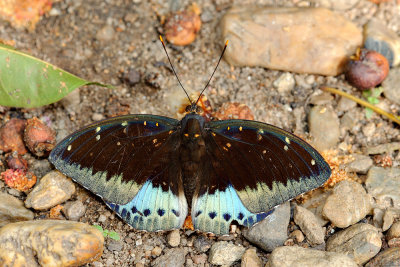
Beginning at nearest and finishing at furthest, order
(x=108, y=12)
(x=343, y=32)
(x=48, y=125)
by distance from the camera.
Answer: (x=48, y=125)
(x=343, y=32)
(x=108, y=12)

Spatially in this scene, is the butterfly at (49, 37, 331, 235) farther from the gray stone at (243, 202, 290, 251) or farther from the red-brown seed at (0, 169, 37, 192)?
the red-brown seed at (0, 169, 37, 192)

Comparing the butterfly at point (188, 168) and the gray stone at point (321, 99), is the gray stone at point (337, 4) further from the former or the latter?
the butterfly at point (188, 168)

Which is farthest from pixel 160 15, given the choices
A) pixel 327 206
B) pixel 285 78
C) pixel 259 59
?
pixel 327 206

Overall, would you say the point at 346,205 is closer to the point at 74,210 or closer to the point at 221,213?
the point at 221,213

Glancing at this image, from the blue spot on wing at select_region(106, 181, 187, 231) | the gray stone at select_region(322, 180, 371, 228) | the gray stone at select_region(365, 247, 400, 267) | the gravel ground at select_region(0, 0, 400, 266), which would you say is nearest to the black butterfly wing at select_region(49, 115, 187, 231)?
the blue spot on wing at select_region(106, 181, 187, 231)

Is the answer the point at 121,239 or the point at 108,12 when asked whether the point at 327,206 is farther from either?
the point at 108,12

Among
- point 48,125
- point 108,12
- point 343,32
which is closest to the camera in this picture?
point 48,125
